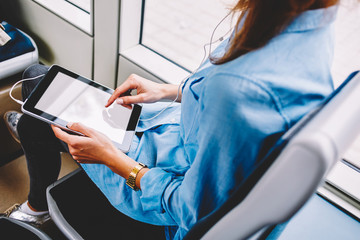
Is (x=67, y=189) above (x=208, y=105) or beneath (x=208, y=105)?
beneath

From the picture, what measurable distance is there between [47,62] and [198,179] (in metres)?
1.50

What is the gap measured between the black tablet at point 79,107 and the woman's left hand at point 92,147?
0.05 metres

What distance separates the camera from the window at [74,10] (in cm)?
132

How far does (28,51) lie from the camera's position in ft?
4.43

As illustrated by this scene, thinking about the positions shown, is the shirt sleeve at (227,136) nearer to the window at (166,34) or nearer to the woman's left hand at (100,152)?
the woman's left hand at (100,152)

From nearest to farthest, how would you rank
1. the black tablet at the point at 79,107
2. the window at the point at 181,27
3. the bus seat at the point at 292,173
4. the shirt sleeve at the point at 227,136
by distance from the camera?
the bus seat at the point at 292,173, the shirt sleeve at the point at 227,136, the black tablet at the point at 79,107, the window at the point at 181,27

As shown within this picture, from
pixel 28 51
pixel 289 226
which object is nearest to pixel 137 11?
pixel 28 51

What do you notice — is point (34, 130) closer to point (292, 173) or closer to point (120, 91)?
point (120, 91)

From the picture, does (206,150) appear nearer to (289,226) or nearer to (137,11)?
(289,226)

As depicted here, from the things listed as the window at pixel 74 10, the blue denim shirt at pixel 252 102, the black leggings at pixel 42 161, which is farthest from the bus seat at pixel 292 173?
the window at pixel 74 10

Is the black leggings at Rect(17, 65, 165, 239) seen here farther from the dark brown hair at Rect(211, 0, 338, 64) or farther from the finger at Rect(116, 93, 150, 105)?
the dark brown hair at Rect(211, 0, 338, 64)

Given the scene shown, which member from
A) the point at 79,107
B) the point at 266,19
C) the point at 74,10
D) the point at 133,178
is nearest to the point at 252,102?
the point at 266,19

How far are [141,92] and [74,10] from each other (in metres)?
0.80

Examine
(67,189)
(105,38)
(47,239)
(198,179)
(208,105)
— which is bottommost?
(47,239)
